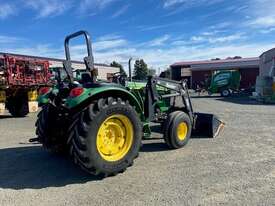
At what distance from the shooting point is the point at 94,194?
4.72 m

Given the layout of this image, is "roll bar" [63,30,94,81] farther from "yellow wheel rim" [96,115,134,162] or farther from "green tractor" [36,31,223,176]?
"yellow wheel rim" [96,115,134,162]

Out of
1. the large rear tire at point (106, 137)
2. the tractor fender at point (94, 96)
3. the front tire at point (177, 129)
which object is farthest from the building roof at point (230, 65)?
the large rear tire at point (106, 137)

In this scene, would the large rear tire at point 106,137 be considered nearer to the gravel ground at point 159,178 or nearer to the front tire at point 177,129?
the gravel ground at point 159,178

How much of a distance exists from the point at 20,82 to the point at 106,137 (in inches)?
418

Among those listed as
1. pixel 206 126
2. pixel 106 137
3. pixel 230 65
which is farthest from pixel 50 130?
pixel 230 65

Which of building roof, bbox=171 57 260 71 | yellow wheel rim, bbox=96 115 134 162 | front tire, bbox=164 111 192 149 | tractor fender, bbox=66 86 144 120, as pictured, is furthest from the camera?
building roof, bbox=171 57 260 71

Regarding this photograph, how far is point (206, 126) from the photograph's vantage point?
873cm

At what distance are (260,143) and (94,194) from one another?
4609 mm

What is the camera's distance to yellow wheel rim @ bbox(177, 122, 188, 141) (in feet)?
24.3

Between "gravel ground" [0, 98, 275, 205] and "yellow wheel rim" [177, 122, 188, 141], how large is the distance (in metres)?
0.30

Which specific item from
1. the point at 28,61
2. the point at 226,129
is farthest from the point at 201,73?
the point at 226,129

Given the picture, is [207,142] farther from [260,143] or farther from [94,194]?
[94,194]

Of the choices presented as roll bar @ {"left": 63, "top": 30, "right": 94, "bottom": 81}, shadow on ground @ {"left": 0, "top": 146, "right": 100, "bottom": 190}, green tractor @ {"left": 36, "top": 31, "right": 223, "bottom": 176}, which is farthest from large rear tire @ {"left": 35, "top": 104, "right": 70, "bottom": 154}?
roll bar @ {"left": 63, "top": 30, "right": 94, "bottom": 81}

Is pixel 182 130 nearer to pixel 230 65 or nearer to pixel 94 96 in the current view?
pixel 94 96
